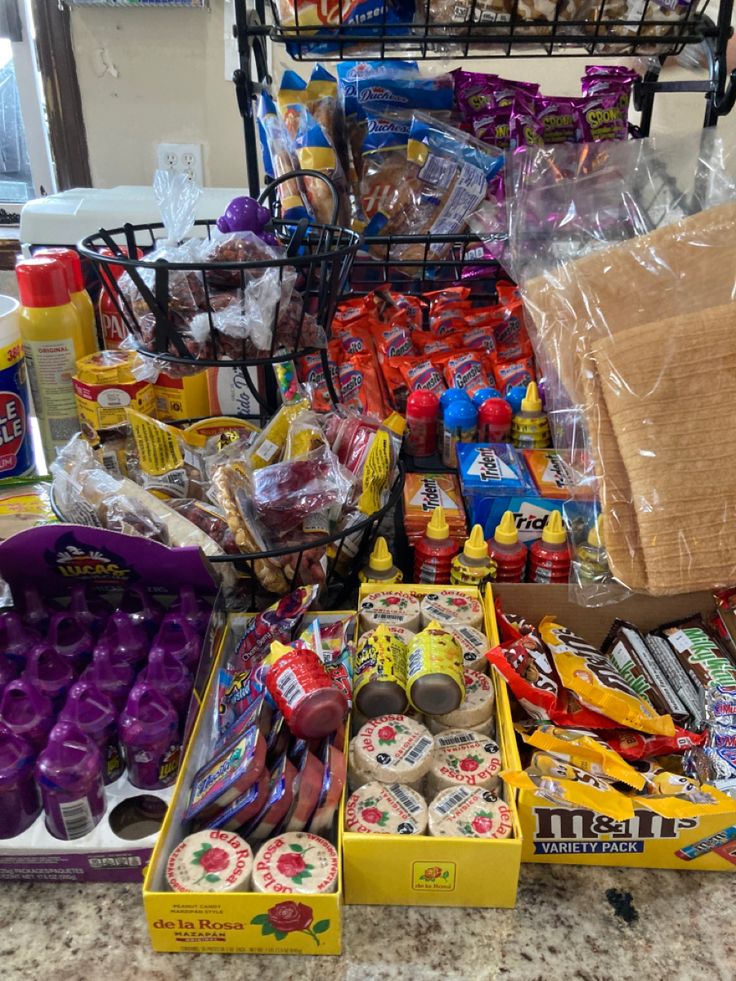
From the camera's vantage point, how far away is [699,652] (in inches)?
31.0

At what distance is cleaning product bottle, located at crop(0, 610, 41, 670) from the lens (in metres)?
0.69

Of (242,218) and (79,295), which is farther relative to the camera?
(79,295)

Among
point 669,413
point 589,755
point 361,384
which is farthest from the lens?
point 361,384

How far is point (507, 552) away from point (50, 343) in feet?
2.01

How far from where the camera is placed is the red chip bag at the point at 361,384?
1117mm

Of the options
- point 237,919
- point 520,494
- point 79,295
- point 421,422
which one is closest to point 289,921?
point 237,919

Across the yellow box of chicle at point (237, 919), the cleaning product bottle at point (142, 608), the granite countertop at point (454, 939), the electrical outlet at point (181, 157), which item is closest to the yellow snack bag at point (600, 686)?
the granite countertop at point (454, 939)

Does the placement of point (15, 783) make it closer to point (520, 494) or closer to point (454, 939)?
point (454, 939)

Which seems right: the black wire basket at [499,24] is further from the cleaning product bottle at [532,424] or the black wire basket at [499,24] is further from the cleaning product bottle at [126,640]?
the cleaning product bottle at [126,640]

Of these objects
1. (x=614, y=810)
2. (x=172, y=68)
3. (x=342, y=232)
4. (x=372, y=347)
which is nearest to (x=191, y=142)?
(x=172, y=68)

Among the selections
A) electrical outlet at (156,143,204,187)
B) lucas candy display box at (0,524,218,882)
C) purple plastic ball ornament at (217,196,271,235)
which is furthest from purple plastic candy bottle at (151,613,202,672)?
electrical outlet at (156,143,204,187)

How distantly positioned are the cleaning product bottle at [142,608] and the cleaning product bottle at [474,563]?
310 mm

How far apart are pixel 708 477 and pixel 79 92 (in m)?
1.71

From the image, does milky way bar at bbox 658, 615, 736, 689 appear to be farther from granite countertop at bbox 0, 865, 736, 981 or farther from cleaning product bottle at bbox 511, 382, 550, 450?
cleaning product bottle at bbox 511, 382, 550, 450
